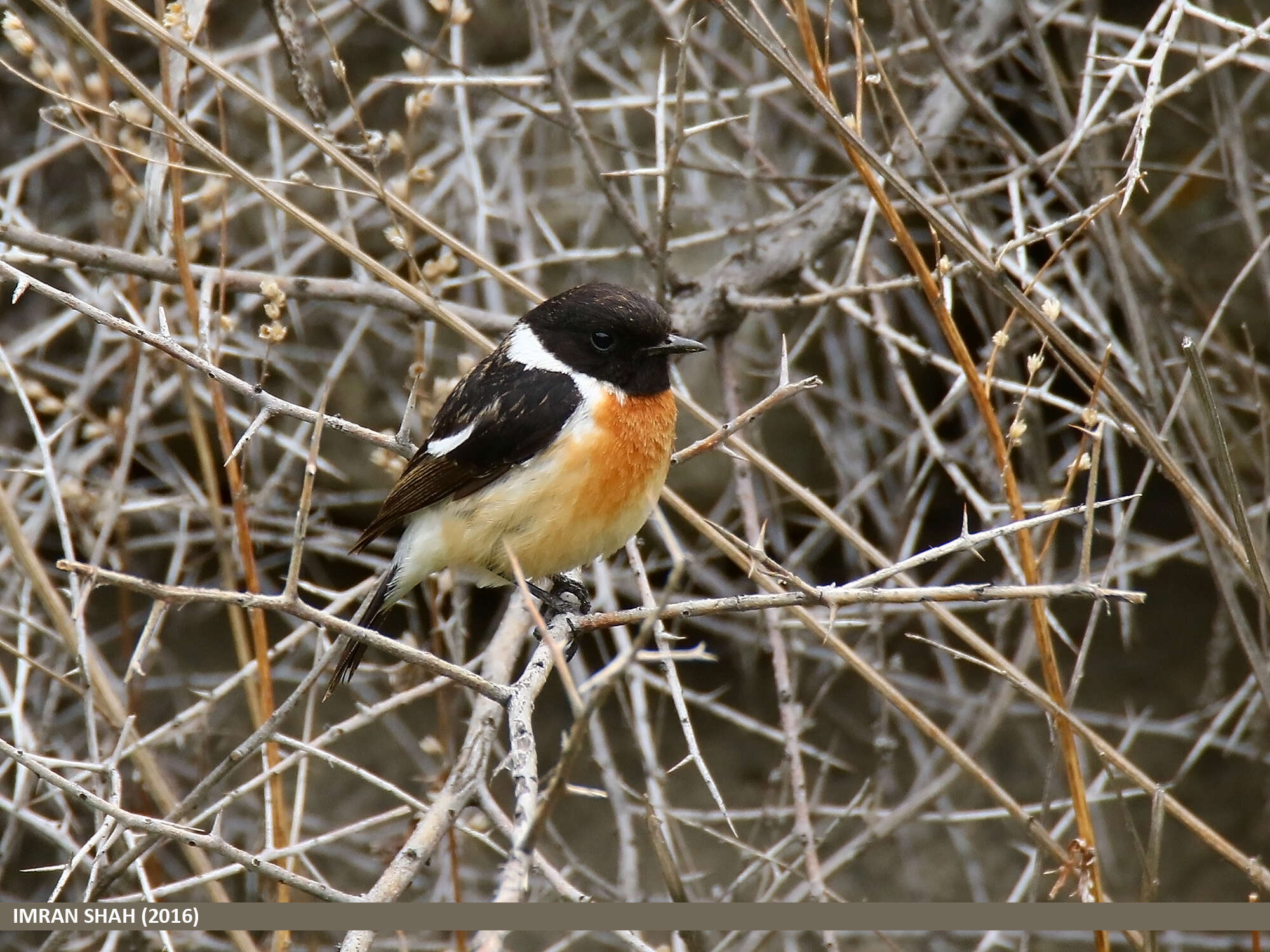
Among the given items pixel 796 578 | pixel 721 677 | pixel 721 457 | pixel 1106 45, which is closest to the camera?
pixel 796 578

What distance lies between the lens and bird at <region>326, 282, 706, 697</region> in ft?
9.74

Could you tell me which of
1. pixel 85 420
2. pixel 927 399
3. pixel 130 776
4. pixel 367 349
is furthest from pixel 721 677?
pixel 85 420

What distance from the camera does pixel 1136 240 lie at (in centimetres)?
392

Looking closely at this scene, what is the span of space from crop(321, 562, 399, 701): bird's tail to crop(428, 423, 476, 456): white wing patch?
1.12 feet

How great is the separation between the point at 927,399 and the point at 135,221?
307 cm

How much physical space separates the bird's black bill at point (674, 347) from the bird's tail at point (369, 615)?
943mm

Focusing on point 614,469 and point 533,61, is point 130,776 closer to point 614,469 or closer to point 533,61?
point 614,469

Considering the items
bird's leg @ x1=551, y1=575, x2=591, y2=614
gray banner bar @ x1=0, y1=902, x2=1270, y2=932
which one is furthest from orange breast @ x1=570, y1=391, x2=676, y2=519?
gray banner bar @ x1=0, y1=902, x2=1270, y2=932

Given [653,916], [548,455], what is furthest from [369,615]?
[653,916]

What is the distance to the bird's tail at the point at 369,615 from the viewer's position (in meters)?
3.12

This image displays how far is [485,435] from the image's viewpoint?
3109 millimetres

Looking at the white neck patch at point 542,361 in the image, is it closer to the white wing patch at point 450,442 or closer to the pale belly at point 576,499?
the pale belly at point 576,499

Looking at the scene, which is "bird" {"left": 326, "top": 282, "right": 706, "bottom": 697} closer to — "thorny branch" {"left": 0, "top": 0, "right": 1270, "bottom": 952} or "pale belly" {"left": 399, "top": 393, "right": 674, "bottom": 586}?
"pale belly" {"left": 399, "top": 393, "right": 674, "bottom": 586}

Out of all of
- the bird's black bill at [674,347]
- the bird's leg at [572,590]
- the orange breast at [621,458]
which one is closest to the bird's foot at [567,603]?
the bird's leg at [572,590]
